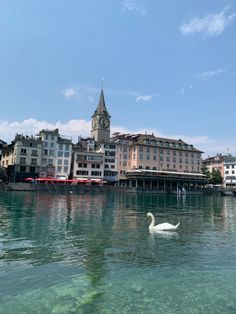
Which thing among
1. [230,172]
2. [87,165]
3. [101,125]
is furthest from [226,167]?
[87,165]

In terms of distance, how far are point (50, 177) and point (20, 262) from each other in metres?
90.1

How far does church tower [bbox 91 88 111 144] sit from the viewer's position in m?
123

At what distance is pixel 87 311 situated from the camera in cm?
862

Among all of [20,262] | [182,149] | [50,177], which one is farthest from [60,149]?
[20,262]

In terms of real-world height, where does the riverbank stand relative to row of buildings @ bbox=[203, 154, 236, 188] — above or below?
below

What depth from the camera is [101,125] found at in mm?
123688

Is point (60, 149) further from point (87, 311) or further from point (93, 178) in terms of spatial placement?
point (87, 311)

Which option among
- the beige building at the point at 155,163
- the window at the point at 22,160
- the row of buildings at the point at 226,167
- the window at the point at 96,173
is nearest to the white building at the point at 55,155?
the window at the point at 22,160

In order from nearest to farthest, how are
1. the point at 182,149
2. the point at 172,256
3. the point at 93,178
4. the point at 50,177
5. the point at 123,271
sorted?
the point at 123,271, the point at 172,256, the point at 50,177, the point at 93,178, the point at 182,149

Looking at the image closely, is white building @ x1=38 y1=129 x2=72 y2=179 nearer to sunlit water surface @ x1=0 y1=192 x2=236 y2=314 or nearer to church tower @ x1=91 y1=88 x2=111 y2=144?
church tower @ x1=91 y1=88 x2=111 y2=144

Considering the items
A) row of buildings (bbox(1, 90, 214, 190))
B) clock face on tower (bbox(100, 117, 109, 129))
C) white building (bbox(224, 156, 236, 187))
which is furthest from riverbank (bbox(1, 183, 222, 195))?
white building (bbox(224, 156, 236, 187))

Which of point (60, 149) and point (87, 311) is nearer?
point (87, 311)

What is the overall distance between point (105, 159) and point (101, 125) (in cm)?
1804

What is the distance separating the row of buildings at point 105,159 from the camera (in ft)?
324
